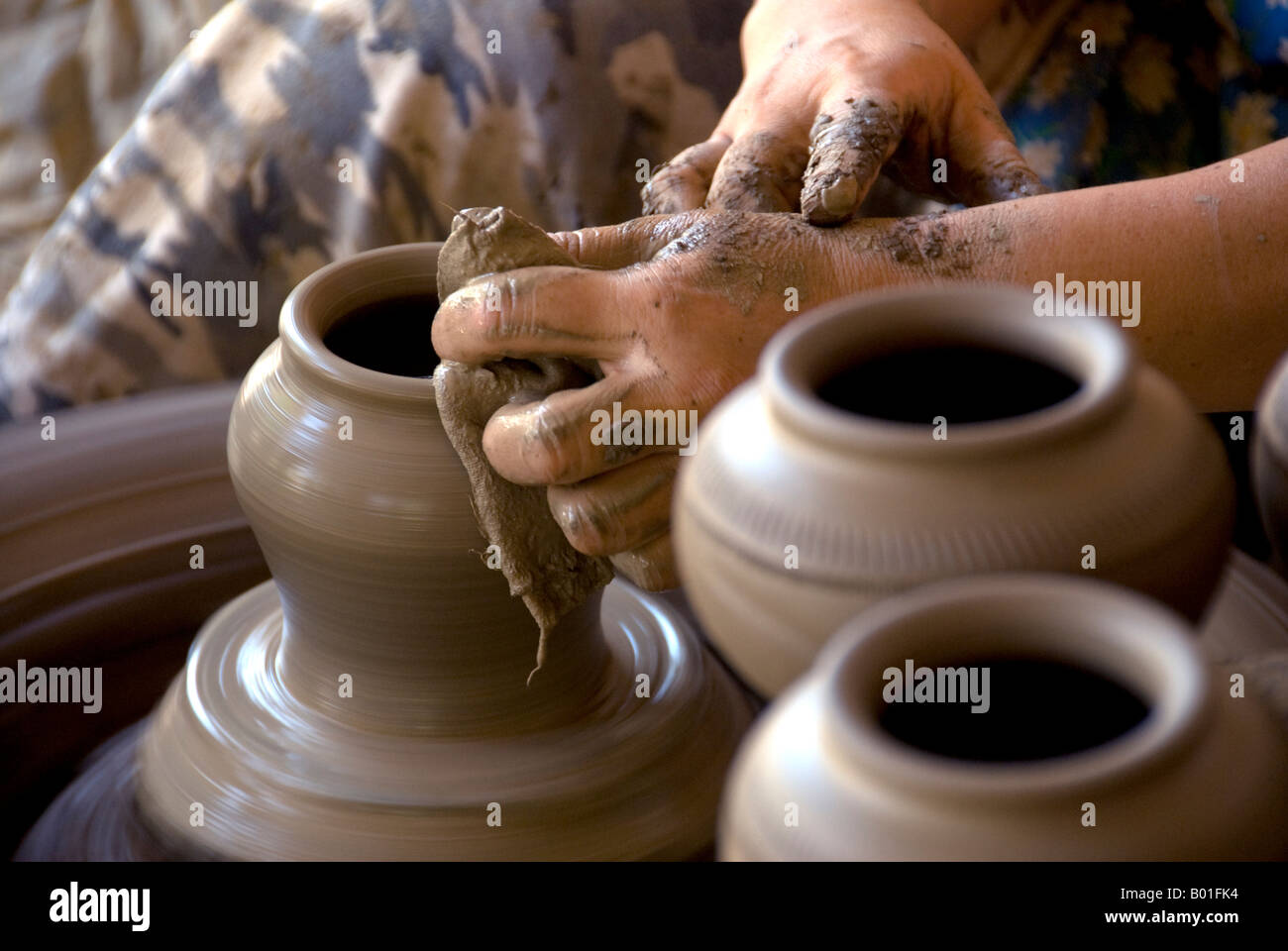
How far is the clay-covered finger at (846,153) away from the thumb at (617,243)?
0.13 metres

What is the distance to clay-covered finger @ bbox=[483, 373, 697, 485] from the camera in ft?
3.54

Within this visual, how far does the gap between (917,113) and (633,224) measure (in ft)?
1.33

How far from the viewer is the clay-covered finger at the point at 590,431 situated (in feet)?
3.54

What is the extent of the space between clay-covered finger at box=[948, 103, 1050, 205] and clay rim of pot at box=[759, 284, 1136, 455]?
2.00ft

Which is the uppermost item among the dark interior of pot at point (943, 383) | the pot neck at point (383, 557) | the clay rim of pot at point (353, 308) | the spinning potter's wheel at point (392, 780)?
the dark interior of pot at point (943, 383)

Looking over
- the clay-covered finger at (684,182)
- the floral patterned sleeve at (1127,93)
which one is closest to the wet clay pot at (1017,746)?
the clay-covered finger at (684,182)

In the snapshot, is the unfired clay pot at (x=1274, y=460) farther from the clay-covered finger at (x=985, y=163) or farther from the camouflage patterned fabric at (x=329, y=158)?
the camouflage patterned fabric at (x=329, y=158)

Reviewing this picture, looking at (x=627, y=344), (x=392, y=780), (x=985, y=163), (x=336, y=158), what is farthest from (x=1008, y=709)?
(x=336, y=158)

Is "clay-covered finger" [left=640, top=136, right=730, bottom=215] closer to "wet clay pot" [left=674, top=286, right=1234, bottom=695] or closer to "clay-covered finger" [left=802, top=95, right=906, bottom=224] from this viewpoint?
"clay-covered finger" [left=802, top=95, right=906, bottom=224]

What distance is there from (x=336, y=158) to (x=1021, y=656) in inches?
74.4

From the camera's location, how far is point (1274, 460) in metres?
0.98

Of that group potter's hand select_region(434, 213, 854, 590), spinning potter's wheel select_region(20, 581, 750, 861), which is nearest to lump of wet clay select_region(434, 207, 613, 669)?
potter's hand select_region(434, 213, 854, 590)

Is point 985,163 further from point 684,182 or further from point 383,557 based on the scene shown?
point 383,557
